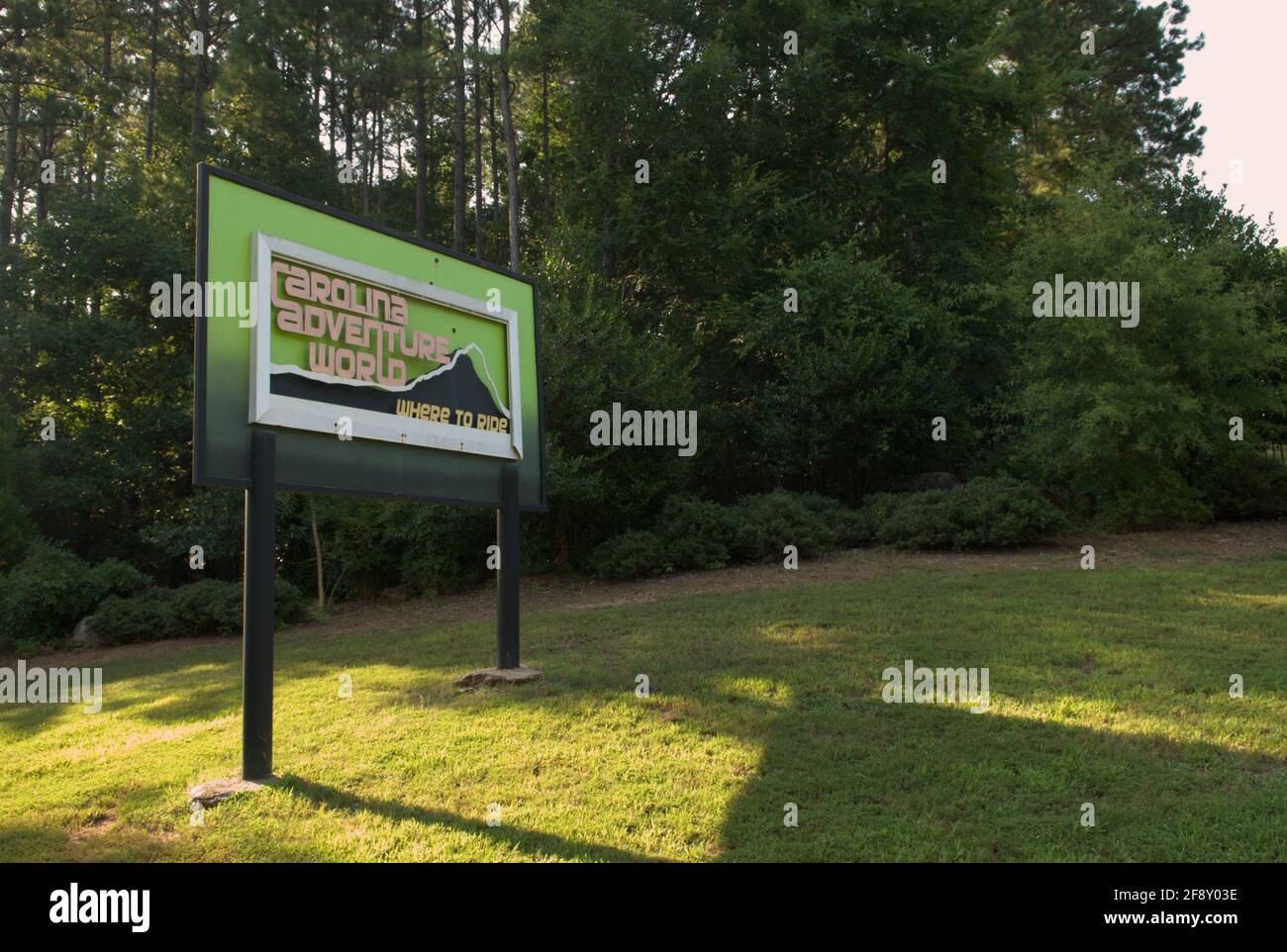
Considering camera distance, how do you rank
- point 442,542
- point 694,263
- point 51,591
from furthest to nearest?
point 694,263 < point 442,542 < point 51,591

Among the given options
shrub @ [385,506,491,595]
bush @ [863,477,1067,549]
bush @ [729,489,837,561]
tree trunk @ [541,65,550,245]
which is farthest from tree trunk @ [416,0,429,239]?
bush @ [863,477,1067,549]

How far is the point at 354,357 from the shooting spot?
7.71 m

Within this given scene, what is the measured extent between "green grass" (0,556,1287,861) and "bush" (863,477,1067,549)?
3.44 m

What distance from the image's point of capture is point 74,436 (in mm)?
19938

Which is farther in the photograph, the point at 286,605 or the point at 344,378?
the point at 286,605

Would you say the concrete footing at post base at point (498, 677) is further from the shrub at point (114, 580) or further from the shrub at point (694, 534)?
the shrub at point (114, 580)

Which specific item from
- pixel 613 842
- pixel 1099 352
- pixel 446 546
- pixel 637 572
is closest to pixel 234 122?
pixel 446 546

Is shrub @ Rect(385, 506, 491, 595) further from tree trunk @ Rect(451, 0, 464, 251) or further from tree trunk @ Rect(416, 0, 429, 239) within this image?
tree trunk @ Rect(416, 0, 429, 239)

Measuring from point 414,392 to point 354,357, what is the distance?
2.53 ft

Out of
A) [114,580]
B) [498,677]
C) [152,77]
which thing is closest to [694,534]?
[498,677]

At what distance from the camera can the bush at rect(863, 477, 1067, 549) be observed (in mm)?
14570

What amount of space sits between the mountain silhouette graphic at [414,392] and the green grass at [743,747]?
9.15 feet

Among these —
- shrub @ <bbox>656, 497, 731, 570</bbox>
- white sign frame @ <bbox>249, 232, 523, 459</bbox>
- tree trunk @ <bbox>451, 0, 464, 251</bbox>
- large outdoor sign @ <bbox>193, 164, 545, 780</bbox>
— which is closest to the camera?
large outdoor sign @ <bbox>193, 164, 545, 780</bbox>

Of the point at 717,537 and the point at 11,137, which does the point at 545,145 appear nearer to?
the point at 11,137
